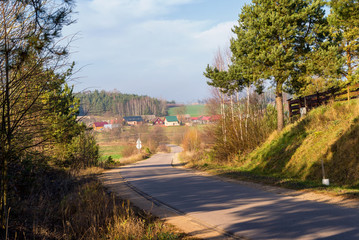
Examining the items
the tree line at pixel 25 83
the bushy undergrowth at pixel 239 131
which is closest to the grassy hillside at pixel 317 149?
the bushy undergrowth at pixel 239 131

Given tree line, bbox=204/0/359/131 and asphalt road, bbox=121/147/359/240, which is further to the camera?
tree line, bbox=204/0/359/131

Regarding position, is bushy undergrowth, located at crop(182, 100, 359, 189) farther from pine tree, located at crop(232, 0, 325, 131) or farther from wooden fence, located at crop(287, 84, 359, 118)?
pine tree, located at crop(232, 0, 325, 131)

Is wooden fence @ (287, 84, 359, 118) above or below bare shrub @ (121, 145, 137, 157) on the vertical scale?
above

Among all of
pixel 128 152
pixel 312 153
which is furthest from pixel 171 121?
pixel 312 153

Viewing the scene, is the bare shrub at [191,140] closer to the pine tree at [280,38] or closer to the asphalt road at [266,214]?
the pine tree at [280,38]

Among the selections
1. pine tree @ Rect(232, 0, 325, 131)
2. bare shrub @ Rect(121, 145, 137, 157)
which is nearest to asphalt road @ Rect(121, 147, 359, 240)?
pine tree @ Rect(232, 0, 325, 131)

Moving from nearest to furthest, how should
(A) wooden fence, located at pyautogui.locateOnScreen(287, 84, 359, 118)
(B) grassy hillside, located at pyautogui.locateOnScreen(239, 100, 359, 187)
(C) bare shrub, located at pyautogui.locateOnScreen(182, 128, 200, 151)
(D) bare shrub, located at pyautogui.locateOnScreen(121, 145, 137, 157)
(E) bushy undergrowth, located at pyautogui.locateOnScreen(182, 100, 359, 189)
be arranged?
(E) bushy undergrowth, located at pyautogui.locateOnScreen(182, 100, 359, 189) < (B) grassy hillside, located at pyautogui.locateOnScreen(239, 100, 359, 187) < (A) wooden fence, located at pyautogui.locateOnScreen(287, 84, 359, 118) < (C) bare shrub, located at pyautogui.locateOnScreen(182, 128, 200, 151) < (D) bare shrub, located at pyautogui.locateOnScreen(121, 145, 137, 157)

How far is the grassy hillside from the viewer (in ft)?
48.4

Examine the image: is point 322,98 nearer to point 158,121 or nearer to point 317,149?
point 317,149

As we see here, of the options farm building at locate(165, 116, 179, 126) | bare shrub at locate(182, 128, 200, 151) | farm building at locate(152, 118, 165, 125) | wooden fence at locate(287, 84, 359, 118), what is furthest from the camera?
farm building at locate(152, 118, 165, 125)

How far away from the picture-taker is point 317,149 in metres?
17.4

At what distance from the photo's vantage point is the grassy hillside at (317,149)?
1475 cm

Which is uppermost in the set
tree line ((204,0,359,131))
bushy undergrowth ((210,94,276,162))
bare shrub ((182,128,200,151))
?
tree line ((204,0,359,131))

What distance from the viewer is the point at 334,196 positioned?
10758 millimetres
